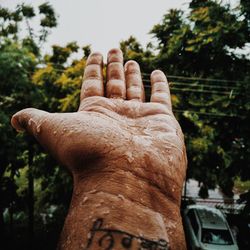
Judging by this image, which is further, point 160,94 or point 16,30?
point 16,30

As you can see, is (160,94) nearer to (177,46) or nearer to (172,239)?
(172,239)

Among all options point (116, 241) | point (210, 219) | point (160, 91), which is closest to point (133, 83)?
point (160, 91)

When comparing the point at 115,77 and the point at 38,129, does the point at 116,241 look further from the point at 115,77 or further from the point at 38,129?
the point at 115,77

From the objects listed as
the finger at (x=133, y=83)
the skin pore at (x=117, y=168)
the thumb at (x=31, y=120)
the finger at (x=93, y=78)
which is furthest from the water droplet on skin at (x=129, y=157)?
the finger at (x=133, y=83)

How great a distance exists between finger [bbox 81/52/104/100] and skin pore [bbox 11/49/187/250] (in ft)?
0.04

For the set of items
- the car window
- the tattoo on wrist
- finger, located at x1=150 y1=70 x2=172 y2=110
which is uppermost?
finger, located at x1=150 y1=70 x2=172 y2=110

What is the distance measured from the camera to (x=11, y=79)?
6.66m

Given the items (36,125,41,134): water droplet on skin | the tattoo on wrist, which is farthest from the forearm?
(36,125,41,134): water droplet on skin

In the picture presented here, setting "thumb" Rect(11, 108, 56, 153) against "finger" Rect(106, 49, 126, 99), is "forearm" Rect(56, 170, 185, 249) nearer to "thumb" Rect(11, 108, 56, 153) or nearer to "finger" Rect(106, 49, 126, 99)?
"thumb" Rect(11, 108, 56, 153)

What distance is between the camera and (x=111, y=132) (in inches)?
81.7

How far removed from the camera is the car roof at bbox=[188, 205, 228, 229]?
26.9 feet

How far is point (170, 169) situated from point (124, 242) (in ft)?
2.20

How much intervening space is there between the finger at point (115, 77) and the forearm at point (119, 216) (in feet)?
3.77

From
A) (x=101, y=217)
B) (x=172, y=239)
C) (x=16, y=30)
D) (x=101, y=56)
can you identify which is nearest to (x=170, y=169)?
(x=172, y=239)
